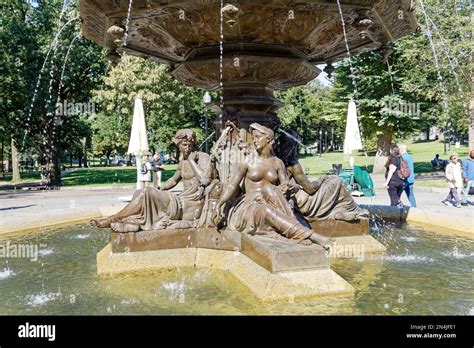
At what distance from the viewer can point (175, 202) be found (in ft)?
24.0

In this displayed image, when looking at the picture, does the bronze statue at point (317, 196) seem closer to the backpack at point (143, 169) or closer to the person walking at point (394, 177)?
the person walking at point (394, 177)

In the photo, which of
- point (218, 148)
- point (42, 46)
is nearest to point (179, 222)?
point (218, 148)

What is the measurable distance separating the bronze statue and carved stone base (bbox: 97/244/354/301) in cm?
174

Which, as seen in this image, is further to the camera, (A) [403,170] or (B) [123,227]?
(A) [403,170]

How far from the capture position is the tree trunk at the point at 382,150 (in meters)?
34.1

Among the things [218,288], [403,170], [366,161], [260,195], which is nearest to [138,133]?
[403,170]

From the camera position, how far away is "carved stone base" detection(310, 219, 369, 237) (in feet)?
26.0

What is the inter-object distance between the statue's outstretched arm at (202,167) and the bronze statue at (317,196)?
1294mm

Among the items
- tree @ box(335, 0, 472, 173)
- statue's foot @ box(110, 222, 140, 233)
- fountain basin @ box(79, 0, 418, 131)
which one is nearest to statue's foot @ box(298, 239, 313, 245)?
statue's foot @ box(110, 222, 140, 233)

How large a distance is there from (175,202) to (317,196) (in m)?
2.38

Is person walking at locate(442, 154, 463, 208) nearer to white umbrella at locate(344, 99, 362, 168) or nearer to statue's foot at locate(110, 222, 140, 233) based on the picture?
white umbrella at locate(344, 99, 362, 168)

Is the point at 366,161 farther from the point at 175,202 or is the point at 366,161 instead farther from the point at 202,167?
the point at 175,202

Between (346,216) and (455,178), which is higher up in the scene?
(455,178)

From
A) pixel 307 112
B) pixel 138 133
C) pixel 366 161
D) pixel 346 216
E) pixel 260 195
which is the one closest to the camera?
pixel 260 195
